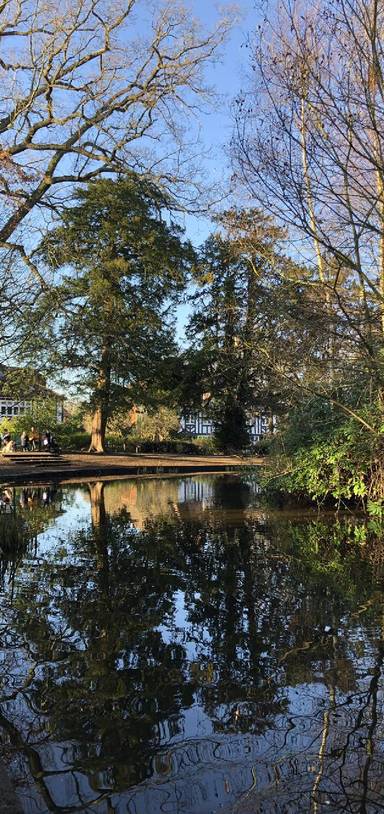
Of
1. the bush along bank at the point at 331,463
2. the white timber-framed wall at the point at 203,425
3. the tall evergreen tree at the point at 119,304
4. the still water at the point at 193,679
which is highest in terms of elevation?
the tall evergreen tree at the point at 119,304

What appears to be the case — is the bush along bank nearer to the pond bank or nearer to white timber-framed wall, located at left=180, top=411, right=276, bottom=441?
the pond bank

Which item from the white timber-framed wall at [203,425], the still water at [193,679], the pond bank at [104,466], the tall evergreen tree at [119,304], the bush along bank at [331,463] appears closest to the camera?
the still water at [193,679]

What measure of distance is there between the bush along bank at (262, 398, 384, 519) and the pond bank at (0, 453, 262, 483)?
673 centimetres

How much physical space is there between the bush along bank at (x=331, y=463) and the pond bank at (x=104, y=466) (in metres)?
6.73

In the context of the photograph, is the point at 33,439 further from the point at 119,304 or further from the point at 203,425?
the point at 203,425

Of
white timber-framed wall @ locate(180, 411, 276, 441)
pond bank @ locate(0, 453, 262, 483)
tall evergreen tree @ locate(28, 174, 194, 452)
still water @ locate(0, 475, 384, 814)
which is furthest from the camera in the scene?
white timber-framed wall @ locate(180, 411, 276, 441)

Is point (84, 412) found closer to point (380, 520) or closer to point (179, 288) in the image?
point (179, 288)

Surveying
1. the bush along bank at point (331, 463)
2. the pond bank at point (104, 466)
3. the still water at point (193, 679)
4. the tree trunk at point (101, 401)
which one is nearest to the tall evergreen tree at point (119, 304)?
the tree trunk at point (101, 401)

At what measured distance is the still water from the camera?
2826mm

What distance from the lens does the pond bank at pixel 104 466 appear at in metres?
22.4

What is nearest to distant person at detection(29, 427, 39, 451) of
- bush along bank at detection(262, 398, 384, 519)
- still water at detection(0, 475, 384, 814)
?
bush along bank at detection(262, 398, 384, 519)

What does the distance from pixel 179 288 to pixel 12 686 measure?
107ft

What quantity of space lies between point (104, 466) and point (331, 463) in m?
16.2

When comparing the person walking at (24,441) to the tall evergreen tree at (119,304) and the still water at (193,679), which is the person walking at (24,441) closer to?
the tall evergreen tree at (119,304)
